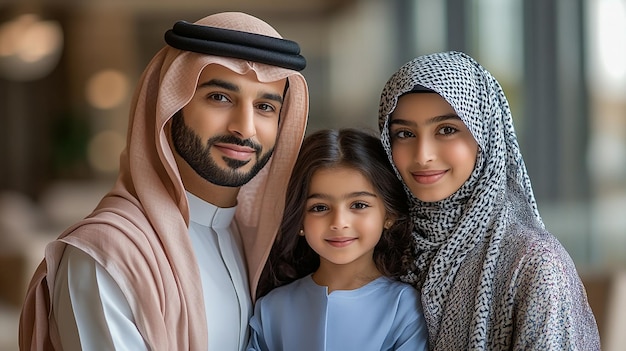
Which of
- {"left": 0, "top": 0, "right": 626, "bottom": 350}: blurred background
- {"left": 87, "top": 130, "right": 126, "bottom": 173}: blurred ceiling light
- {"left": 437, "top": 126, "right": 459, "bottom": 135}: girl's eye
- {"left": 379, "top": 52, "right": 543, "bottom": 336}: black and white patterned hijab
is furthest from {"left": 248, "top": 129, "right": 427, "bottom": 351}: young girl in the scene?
{"left": 87, "top": 130, "right": 126, "bottom": 173}: blurred ceiling light

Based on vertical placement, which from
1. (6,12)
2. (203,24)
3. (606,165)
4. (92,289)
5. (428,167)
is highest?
(6,12)

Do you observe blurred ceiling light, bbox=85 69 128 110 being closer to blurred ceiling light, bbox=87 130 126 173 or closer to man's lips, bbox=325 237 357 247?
blurred ceiling light, bbox=87 130 126 173

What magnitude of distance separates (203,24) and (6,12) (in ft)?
33.0

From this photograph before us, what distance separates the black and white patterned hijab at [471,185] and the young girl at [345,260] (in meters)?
0.10

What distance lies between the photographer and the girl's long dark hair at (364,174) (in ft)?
7.06

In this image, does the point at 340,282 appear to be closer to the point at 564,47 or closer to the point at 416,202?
the point at 416,202

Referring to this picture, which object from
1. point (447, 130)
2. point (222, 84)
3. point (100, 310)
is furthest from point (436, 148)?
point (100, 310)

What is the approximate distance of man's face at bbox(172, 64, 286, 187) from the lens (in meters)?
2.06

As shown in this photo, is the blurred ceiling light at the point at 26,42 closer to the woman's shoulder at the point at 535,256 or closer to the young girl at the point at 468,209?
the young girl at the point at 468,209

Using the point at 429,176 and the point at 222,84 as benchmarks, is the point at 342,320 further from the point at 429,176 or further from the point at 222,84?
the point at 222,84

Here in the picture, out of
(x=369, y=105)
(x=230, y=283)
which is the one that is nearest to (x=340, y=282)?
(x=230, y=283)

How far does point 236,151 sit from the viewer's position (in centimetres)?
207

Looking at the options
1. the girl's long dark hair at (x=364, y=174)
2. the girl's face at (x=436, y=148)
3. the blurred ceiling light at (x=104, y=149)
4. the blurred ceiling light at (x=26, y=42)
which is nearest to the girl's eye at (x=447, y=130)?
the girl's face at (x=436, y=148)

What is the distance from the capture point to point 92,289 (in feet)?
6.04
